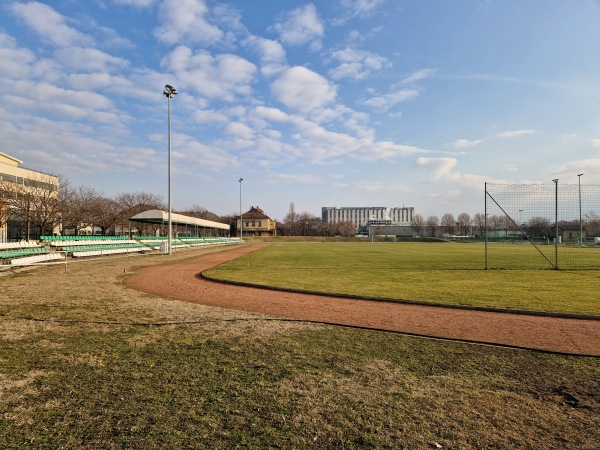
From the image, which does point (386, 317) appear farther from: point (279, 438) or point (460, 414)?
point (279, 438)

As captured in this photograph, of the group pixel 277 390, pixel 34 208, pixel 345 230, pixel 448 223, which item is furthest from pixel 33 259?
pixel 448 223

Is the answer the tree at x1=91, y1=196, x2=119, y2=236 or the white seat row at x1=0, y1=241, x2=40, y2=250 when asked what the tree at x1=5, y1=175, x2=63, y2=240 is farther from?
the tree at x1=91, y1=196, x2=119, y2=236

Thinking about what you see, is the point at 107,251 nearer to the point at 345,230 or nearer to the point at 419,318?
the point at 419,318

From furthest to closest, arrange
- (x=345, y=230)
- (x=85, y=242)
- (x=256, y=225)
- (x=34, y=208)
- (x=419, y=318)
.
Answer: (x=345, y=230) → (x=256, y=225) → (x=34, y=208) → (x=85, y=242) → (x=419, y=318)

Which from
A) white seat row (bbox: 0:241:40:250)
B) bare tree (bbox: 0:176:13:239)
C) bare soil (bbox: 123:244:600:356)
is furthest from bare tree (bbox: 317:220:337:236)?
bare soil (bbox: 123:244:600:356)

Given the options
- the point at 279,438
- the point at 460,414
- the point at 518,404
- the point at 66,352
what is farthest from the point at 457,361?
the point at 66,352

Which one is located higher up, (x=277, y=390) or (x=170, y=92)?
(x=170, y=92)

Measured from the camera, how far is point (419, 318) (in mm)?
8391

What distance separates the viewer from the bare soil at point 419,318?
6.70m

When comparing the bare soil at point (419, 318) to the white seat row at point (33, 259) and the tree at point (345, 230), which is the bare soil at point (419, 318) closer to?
the white seat row at point (33, 259)

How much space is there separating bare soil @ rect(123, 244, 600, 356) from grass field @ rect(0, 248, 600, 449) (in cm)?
82

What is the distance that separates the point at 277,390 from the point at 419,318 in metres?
5.33

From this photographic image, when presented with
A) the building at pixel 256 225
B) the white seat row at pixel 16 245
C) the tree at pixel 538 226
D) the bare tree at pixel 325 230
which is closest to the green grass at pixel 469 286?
the tree at pixel 538 226

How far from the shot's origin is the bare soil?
6.70 metres
